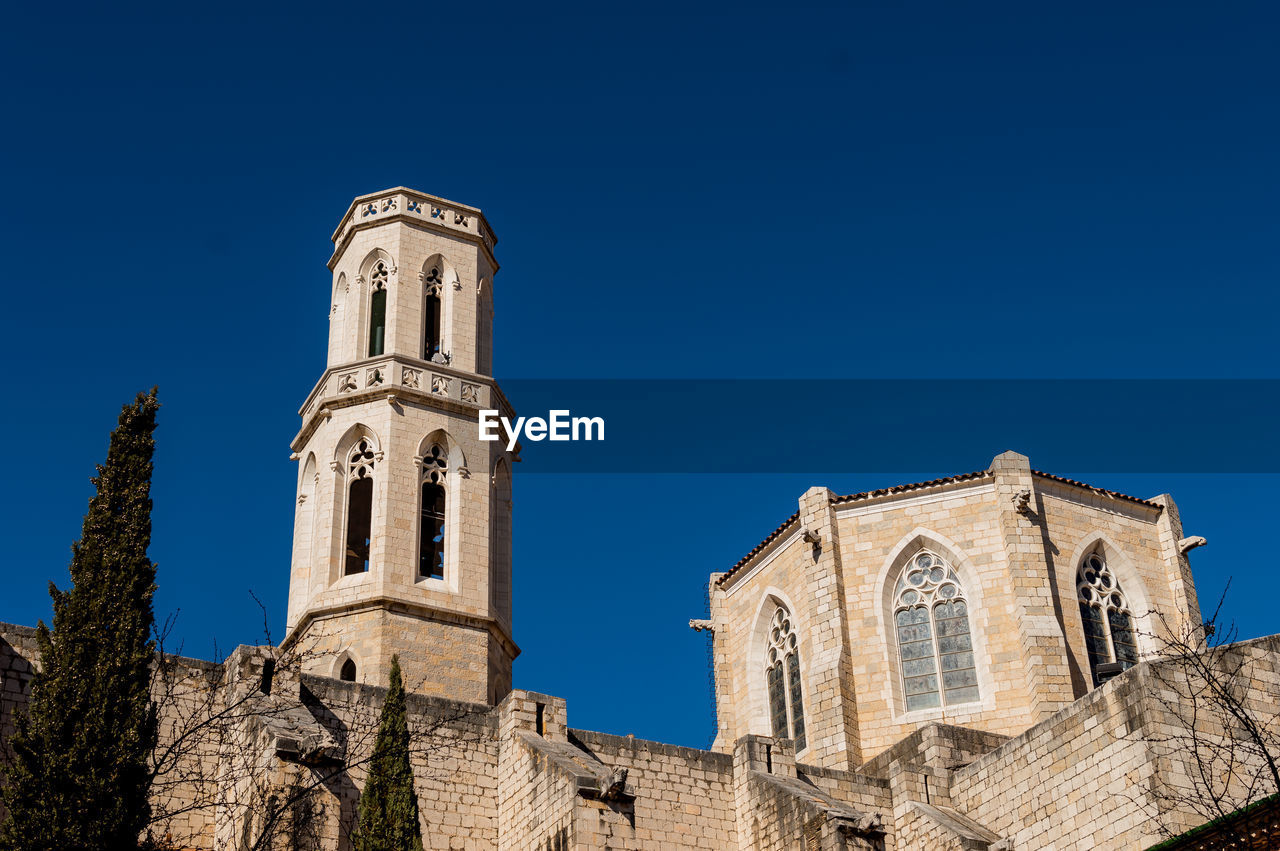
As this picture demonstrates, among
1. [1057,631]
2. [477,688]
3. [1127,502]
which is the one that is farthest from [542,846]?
[1127,502]

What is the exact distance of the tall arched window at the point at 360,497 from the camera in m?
26.4

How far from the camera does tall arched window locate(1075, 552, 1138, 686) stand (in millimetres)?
25891

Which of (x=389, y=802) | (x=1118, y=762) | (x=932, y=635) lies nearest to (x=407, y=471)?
(x=389, y=802)

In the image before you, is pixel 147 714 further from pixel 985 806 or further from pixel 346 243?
pixel 346 243

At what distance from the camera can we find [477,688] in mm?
24438

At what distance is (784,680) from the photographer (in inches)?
1100

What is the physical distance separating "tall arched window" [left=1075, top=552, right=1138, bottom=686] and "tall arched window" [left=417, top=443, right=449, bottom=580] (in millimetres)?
11287

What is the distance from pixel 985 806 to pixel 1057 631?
4.28 metres

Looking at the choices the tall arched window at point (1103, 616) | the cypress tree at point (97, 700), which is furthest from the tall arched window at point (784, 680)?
the cypress tree at point (97, 700)

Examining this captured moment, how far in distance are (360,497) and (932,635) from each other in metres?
10.4

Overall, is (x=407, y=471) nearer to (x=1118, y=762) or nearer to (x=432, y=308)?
(x=432, y=308)

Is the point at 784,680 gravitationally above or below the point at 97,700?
above

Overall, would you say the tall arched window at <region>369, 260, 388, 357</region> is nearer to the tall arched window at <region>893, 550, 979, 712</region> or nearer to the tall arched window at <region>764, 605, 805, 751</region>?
the tall arched window at <region>764, 605, 805, 751</region>

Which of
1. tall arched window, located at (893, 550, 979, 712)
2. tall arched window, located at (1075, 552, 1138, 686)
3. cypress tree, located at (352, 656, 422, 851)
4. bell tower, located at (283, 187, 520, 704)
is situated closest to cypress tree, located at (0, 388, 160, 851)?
cypress tree, located at (352, 656, 422, 851)
